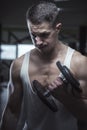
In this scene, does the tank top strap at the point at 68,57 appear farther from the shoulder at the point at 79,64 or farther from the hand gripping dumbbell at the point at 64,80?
the hand gripping dumbbell at the point at 64,80

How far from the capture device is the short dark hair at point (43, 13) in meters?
1.36

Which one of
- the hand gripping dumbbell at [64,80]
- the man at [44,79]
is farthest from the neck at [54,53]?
the hand gripping dumbbell at [64,80]

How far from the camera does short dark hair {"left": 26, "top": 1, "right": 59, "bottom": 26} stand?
4.46 ft

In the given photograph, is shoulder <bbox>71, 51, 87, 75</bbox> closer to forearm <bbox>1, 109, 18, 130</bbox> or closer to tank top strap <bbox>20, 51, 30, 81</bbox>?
tank top strap <bbox>20, 51, 30, 81</bbox>

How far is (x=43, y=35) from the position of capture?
4.46 ft

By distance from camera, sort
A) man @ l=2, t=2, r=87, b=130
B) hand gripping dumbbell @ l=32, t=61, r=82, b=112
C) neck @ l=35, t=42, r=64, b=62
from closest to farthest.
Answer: hand gripping dumbbell @ l=32, t=61, r=82, b=112, man @ l=2, t=2, r=87, b=130, neck @ l=35, t=42, r=64, b=62

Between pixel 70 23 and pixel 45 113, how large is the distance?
657cm

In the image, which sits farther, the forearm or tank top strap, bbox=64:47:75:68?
the forearm

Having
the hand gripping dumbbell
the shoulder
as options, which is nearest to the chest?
the shoulder

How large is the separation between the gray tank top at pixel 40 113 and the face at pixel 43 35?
0.35 ft

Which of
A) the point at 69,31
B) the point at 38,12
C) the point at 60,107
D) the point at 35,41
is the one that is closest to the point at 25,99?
the point at 60,107

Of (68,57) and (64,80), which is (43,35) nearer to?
(68,57)

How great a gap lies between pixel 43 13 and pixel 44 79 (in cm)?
29

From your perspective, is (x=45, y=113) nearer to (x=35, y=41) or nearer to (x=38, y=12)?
(x=35, y=41)
